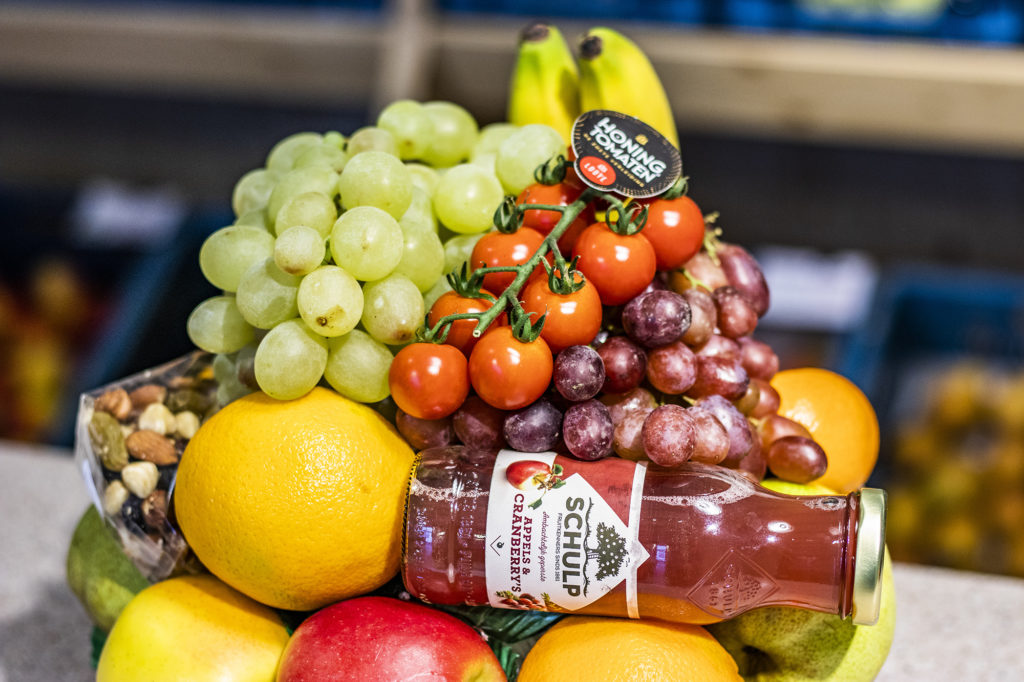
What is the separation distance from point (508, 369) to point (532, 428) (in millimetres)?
59

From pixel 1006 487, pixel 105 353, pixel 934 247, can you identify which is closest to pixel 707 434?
pixel 1006 487

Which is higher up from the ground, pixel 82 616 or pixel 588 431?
pixel 588 431

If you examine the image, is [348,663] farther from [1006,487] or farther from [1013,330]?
[1013,330]

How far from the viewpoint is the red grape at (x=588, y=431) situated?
24.8 inches

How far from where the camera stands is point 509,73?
59.7 inches

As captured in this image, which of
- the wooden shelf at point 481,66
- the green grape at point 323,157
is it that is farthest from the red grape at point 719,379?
the wooden shelf at point 481,66

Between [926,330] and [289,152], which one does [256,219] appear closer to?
[289,152]

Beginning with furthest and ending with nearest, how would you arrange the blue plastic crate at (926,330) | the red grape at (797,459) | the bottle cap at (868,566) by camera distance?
the blue plastic crate at (926,330) < the red grape at (797,459) < the bottle cap at (868,566)

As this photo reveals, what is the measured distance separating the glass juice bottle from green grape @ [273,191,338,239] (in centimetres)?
21

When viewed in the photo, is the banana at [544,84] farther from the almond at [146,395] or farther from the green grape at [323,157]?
the almond at [146,395]

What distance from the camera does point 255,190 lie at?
78 centimetres

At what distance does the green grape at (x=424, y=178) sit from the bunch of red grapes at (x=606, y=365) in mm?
85

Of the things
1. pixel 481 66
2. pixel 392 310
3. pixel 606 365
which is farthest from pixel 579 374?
pixel 481 66

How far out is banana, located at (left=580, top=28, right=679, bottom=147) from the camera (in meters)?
0.81
